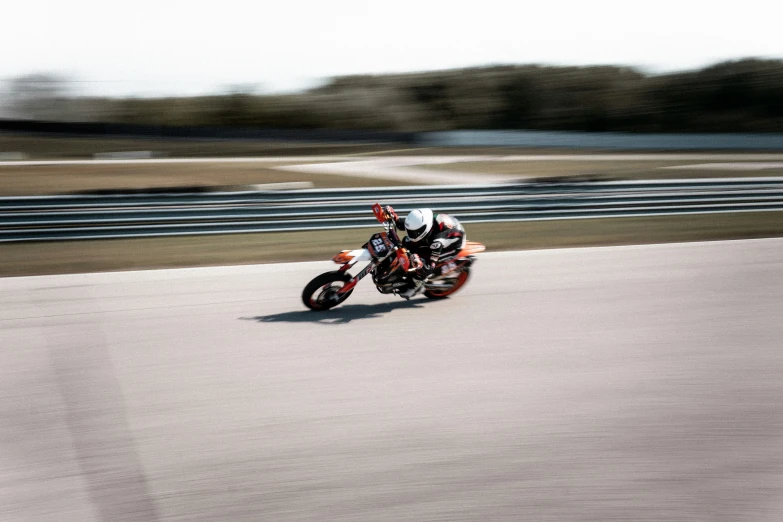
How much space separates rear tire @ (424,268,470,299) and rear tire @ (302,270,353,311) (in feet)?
3.95

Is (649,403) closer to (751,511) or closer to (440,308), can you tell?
(751,511)

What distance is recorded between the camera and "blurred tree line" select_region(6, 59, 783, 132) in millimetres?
42781

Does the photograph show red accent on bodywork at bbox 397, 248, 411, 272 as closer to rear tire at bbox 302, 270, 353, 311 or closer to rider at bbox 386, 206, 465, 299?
rider at bbox 386, 206, 465, 299

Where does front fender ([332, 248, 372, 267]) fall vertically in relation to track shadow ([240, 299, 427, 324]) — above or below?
above

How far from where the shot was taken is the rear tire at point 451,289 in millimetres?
8789

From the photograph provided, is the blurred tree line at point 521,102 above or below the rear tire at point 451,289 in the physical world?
above

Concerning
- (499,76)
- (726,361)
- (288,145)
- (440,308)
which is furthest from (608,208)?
(499,76)

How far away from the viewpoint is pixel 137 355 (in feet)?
21.0

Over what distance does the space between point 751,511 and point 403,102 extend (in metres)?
51.0

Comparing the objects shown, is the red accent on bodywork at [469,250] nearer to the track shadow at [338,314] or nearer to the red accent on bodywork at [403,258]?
the track shadow at [338,314]

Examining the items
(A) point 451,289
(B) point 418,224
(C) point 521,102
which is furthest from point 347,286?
(C) point 521,102

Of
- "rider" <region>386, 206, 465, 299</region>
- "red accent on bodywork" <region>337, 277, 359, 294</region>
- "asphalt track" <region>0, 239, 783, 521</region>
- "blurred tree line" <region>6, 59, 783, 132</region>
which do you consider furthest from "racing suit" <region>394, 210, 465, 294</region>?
"blurred tree line" <region>6, 59, 783, 132</region>

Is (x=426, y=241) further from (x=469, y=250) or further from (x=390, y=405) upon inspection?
(x=390, y=405)

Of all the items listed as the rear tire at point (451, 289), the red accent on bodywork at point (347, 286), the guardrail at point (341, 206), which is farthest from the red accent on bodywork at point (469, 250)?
the guardrail at point (341, 206)
